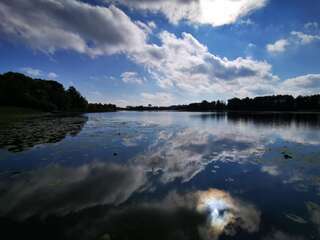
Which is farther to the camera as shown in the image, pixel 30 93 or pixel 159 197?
pixel 30 93

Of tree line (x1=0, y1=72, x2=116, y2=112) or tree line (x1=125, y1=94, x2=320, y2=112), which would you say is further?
tree line (x1=125, y1=94, x2=320, y2=112)

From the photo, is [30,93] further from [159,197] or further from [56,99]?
[159,197]

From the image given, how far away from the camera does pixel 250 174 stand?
7945 millimetres

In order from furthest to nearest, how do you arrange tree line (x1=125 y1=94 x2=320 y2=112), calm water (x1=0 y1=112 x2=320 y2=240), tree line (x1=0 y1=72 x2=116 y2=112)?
1. tree line (x1=125 y1=94 x2=320 y2=112)
2. tree line (x1=0 y1=72 x2=116 y2=112)
3. calm water (x1=0 y1=112 x2=320 y2=240)

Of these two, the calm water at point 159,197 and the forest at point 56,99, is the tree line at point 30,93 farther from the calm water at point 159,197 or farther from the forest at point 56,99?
the calm water at point 159,197

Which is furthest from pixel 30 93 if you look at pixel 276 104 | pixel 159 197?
pixel 276 104

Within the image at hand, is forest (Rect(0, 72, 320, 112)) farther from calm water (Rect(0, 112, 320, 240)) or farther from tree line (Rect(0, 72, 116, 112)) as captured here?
calm water (Rect(0, 112, 320, 240))

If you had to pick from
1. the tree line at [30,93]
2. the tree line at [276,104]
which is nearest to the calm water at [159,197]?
the tree line at [30,93]

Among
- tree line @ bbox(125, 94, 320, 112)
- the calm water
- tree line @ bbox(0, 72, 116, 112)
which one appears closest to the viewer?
the calm water

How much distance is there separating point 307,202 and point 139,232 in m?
4.94

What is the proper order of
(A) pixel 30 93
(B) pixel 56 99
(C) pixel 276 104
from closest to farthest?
(A) pixel 30 93 < (B) pixel 56 99 < (C) pixel 276 104

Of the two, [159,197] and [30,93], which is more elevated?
[30,93]

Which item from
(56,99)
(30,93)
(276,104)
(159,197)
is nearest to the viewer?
(159,197)

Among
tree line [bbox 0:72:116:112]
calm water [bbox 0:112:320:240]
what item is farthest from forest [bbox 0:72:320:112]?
calm water [bbox 0:112:320:240]
